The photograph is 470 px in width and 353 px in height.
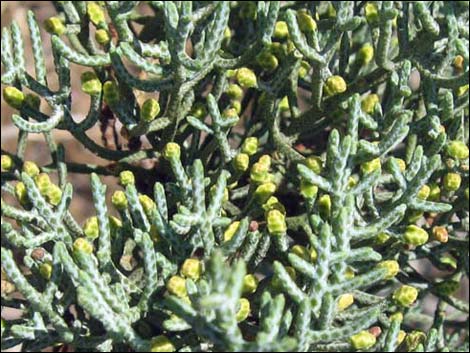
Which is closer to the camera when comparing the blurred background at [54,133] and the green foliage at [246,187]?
the green foliage at [246,187]

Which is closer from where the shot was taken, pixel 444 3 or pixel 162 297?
pixel 162 297

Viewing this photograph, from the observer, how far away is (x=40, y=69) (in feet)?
5.56

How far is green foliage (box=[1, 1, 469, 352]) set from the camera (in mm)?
1367

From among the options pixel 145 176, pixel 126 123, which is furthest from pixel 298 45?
pixel 145 176

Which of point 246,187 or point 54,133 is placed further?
point 54,133

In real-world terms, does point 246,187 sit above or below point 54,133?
below

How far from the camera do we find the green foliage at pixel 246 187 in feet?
4.49

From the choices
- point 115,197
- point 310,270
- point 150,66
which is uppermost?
point 150,66

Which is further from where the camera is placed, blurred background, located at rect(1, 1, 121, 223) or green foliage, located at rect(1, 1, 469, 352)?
blurred background, located at rect(1, 1, 121, 223)

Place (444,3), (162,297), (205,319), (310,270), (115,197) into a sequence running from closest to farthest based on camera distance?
(205,319)
(310,270)
(162,297)
(115,197)
(444,3)

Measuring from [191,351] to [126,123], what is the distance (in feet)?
1.89

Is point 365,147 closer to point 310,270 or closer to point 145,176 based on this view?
point 310,270

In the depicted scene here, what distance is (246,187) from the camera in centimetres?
180

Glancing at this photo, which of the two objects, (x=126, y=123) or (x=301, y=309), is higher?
(x=126, y=123)
